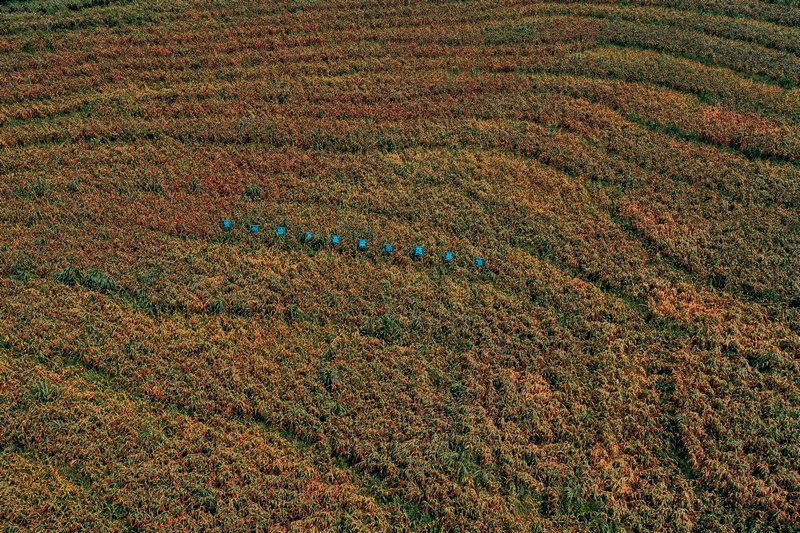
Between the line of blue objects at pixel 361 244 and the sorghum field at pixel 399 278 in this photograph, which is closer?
the sorghum field at pixel 399 278

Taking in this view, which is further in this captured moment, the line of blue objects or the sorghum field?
the line of blue objects

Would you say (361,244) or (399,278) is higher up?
(361,244)

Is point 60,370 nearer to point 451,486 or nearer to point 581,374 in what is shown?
point 451,486

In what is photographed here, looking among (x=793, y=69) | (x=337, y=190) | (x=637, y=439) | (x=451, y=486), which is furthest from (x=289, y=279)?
(x=793, y=69)
